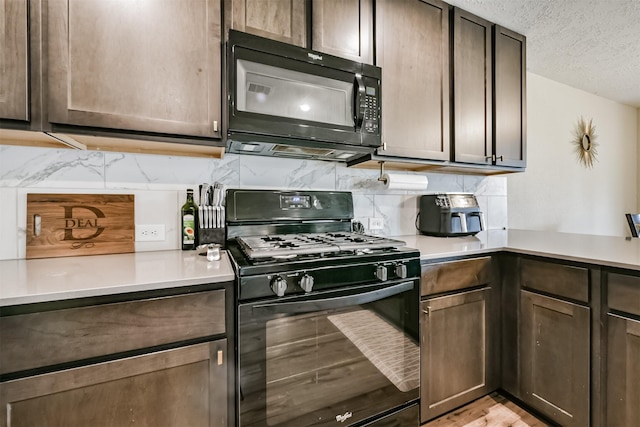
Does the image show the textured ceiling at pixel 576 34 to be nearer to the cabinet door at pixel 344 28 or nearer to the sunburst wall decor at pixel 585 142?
the sunburst wall decor at pixel 585 142

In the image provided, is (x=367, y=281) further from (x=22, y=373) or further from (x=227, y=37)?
(x=227, y=37)

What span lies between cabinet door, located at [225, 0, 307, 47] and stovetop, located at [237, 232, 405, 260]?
0.98m

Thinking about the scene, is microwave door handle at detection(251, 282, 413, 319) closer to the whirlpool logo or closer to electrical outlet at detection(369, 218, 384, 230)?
the whirlpool logo

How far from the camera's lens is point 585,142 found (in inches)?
138

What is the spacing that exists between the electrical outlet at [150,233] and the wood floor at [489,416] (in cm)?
168

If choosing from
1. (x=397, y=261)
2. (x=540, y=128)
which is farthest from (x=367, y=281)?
(x=540, y=128)

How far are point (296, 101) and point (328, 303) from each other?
0.94 meters

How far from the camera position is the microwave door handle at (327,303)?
108cm

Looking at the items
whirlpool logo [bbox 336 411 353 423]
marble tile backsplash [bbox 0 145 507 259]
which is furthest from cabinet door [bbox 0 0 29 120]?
whirlpool logo [bbox 336 411 353 423]

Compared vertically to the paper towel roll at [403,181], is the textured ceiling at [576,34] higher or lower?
higher

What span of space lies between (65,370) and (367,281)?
1029mm

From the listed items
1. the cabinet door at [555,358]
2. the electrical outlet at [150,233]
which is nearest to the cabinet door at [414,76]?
the cabinet door at [555,358]

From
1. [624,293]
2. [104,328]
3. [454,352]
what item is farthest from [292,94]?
[624,293]

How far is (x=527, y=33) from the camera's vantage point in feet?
7.41
